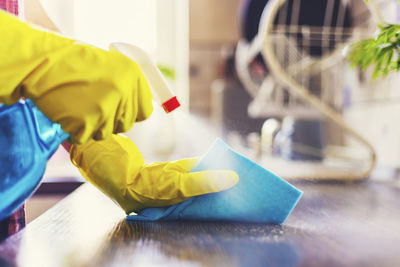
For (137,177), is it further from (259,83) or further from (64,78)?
(259,83)

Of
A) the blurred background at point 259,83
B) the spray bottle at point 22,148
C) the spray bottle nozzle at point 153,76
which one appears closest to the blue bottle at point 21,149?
the spray bottle at point 22,148

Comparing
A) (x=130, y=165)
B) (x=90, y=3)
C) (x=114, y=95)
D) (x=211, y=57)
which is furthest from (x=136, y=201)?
(x=90, y=3)

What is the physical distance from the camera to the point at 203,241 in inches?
13.4

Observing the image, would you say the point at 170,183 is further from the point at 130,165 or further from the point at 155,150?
the point at 155,150

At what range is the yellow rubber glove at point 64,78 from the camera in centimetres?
27

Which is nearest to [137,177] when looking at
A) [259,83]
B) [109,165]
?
[109,165]

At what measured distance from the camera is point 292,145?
4.96 ft

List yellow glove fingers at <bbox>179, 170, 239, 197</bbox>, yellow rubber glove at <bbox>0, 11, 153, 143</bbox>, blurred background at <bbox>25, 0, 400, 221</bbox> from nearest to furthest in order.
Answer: yellow rubber glove at <bbox>0, 11, 153, 143</bbox> → yellow glove fingers at <bbox>179, 170, 239, 197</bbox> → blurred background at <bbox>25, 0, 400, 221</bbox>

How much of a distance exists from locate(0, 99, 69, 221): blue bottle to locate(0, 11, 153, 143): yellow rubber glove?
0.08 feet

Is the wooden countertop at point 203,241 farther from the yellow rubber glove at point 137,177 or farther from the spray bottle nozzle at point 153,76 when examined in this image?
the spray bottle nozzle at point 153,76

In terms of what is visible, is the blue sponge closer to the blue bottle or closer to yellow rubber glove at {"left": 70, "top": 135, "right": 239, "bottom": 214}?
yellow rubber glove at {"left": 70, "top": 135, "right": 239, "bottom": 214}

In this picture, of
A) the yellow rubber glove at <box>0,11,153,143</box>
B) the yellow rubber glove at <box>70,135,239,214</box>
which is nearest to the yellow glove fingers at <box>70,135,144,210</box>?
the yellow rubber glove at <box>70,135,239,214</box>

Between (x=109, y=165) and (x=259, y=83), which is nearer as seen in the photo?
(x=109, y=165)

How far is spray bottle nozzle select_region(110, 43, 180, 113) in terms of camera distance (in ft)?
1.21
